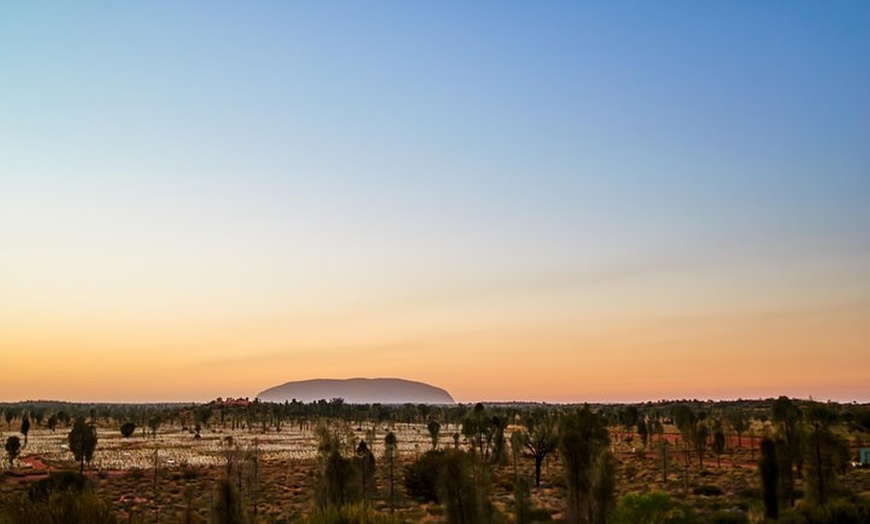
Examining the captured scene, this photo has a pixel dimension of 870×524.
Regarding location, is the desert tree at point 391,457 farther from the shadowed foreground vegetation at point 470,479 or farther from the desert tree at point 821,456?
the desert tree at point 821,456

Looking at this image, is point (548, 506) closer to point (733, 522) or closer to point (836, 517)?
point (733, 522)

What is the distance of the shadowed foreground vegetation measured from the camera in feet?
92.4

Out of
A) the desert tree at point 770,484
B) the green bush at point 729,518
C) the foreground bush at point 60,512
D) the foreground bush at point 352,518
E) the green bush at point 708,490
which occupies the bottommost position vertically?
the green bush at point 708,490

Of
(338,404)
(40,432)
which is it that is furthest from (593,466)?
(338,404)

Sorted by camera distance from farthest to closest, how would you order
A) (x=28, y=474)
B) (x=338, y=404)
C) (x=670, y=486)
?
(x=338, y=404) → (x=28, y=474) → (x=670, y=486)

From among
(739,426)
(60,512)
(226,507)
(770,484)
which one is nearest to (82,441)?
(226,507)

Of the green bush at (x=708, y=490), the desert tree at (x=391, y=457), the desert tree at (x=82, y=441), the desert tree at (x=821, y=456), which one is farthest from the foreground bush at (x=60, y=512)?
the desert tree at (x=82, y=441)

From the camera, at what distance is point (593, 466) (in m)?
29.8

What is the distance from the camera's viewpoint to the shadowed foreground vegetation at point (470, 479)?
A: 28.2m

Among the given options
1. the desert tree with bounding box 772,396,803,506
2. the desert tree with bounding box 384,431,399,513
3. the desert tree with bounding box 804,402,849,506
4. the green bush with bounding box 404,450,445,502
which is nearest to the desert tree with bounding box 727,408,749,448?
the desert tree with bounding box 772,396,803,506

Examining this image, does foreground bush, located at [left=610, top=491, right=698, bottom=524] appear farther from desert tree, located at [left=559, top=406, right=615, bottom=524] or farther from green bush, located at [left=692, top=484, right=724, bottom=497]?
green bush, located at [left=692, top=484, right=724, bottom=497]

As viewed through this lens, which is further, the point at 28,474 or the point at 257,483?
the point at 28,474

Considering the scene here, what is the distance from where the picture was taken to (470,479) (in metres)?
28.5

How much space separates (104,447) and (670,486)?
71.1 m
